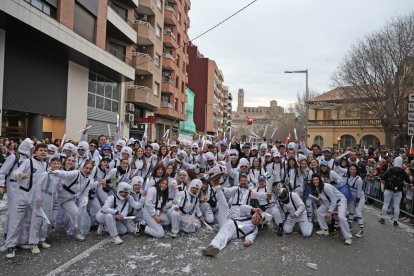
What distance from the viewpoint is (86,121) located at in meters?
20.6

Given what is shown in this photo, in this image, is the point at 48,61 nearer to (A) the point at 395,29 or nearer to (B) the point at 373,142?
(A) the point at 395,29

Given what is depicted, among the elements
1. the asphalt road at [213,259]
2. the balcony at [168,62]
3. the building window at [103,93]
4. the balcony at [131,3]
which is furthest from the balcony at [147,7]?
the asphalt road at [213,259]

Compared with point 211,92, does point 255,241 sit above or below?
below

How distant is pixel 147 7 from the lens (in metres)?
28.0

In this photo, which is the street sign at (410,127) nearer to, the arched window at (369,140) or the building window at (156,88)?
the building window at (156,88)

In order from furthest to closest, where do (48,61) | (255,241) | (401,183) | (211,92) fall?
(211,92) < (48,61) < (401,183) < (255,241)

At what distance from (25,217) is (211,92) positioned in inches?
2396

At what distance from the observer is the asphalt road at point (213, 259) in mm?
5105

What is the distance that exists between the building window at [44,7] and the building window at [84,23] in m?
1.69

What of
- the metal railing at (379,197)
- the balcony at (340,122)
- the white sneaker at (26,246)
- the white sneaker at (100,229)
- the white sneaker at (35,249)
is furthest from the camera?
the balcony at (340,122)

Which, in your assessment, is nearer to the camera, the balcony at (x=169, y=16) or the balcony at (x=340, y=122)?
the balcony at (x=169, y=16)

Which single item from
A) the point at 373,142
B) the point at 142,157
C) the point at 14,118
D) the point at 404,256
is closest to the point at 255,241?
the point at 404,256

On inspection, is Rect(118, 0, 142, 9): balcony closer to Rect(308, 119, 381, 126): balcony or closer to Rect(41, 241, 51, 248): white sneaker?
Rect(41, 241, 51, 248): white sneaker

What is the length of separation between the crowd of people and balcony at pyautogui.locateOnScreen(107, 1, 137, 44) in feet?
48.9
